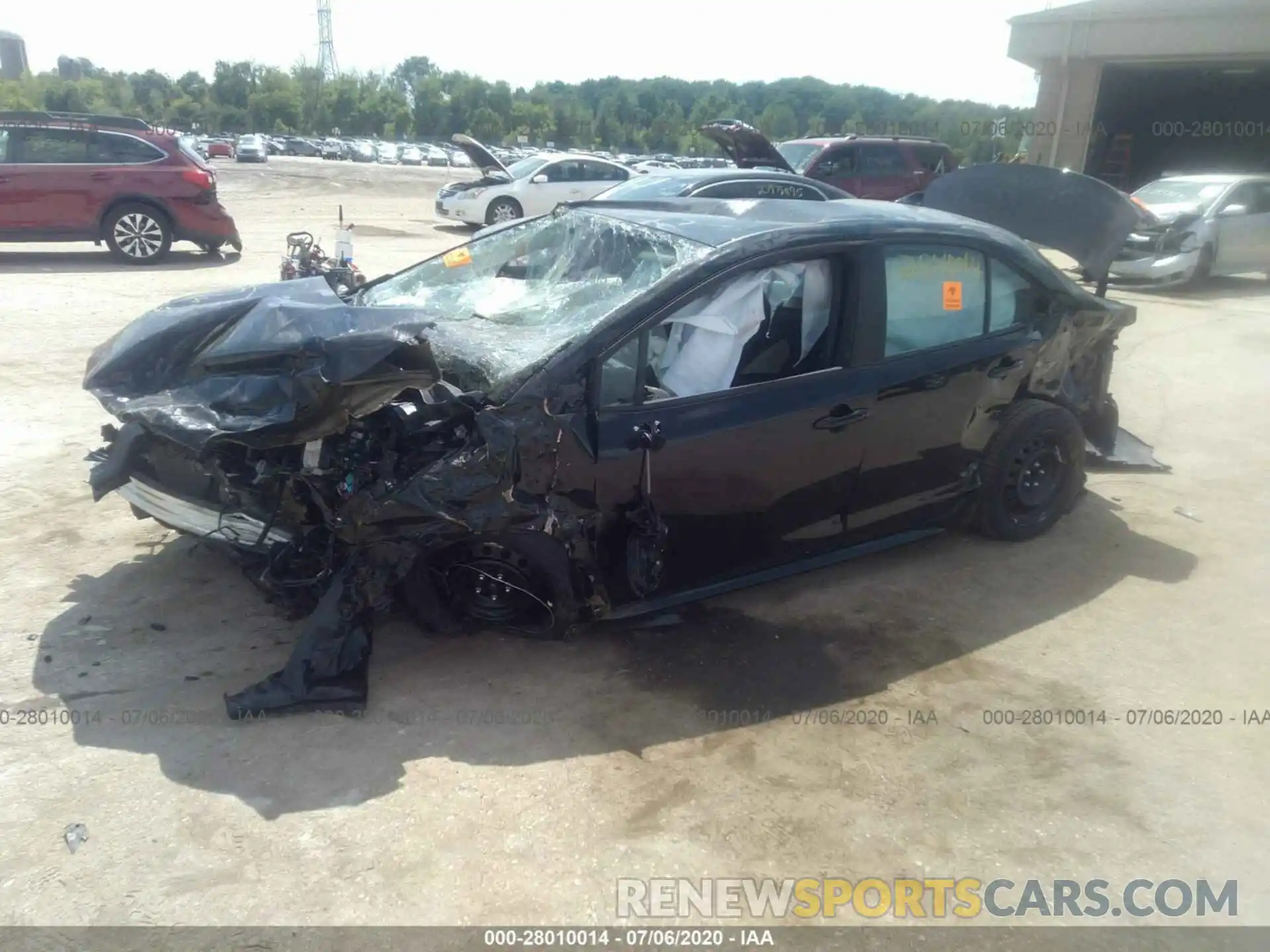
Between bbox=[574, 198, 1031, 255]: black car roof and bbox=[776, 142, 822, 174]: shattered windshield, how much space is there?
10.4 meters

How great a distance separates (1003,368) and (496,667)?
8.86 ft

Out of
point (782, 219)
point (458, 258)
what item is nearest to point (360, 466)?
point (458, 258)

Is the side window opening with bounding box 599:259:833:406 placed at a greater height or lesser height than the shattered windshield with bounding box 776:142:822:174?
lesser

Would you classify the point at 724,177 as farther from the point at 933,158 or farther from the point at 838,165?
the point at 933,158

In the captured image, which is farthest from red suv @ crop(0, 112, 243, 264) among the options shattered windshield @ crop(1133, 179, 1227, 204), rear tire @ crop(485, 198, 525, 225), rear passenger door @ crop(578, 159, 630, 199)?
shattered windshield @ crop(1133, 179, 1227, 204)

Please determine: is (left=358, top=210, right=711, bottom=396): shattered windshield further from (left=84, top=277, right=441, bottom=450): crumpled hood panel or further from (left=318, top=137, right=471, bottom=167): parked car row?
(left=318, top=137, right=471, bottom=167): parked car row

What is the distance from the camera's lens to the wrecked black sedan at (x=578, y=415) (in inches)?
126

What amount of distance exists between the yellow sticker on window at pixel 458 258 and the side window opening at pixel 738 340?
1.35 m

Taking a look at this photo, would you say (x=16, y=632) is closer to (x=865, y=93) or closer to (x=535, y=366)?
(x=535, y=366)

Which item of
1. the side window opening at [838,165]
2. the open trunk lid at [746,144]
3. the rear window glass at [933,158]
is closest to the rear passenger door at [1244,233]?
the rear window glass at [933,158]

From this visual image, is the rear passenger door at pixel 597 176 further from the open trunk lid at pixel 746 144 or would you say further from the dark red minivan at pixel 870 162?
the open trunk lid at pixel 746 144

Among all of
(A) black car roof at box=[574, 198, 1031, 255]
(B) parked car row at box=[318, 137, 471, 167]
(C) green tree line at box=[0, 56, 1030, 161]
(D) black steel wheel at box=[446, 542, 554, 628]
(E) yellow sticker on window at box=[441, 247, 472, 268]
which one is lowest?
(D) black steel wheel at box=[446, 542, 554, 628]

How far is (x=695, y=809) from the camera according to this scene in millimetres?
2936

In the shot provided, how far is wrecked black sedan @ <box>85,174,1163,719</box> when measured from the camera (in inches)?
126
